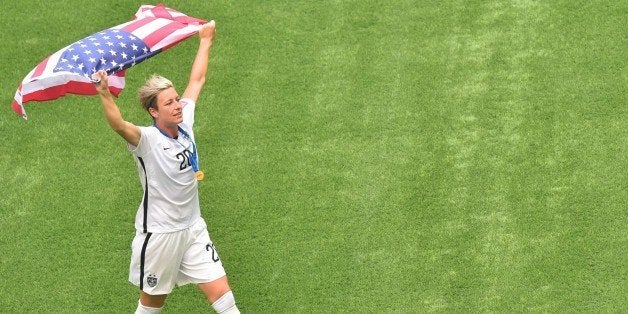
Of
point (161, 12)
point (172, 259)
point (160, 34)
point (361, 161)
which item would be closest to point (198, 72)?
point (160, 34)

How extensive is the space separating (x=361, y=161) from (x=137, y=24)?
9.12 feet

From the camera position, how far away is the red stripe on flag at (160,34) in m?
9.50

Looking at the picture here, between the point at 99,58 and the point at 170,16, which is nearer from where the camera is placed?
the point at 99,58

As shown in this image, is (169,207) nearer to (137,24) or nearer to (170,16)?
(137,24)

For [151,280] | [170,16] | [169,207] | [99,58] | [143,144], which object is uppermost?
[99,58]

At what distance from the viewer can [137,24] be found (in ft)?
31.6

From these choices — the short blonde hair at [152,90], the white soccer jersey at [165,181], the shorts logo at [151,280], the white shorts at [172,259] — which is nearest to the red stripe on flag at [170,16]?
the white soccer jersey at [165,181]

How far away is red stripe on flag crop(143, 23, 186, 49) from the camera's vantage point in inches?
374

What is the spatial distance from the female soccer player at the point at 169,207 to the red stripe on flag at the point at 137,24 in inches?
26.3

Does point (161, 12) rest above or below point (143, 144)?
above

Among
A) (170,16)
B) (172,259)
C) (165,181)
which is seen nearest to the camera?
(165,181)

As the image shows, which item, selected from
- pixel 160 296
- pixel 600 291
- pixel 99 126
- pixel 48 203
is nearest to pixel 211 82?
pixel 99 126

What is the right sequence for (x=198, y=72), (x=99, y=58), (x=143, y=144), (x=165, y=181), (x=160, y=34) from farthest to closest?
(x=160, y=34)
(x=198, y=72)
(x=99, y=58)
(x=165, y=181)
(x=143, y=144)

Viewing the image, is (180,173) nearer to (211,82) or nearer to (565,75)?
(211,82)
